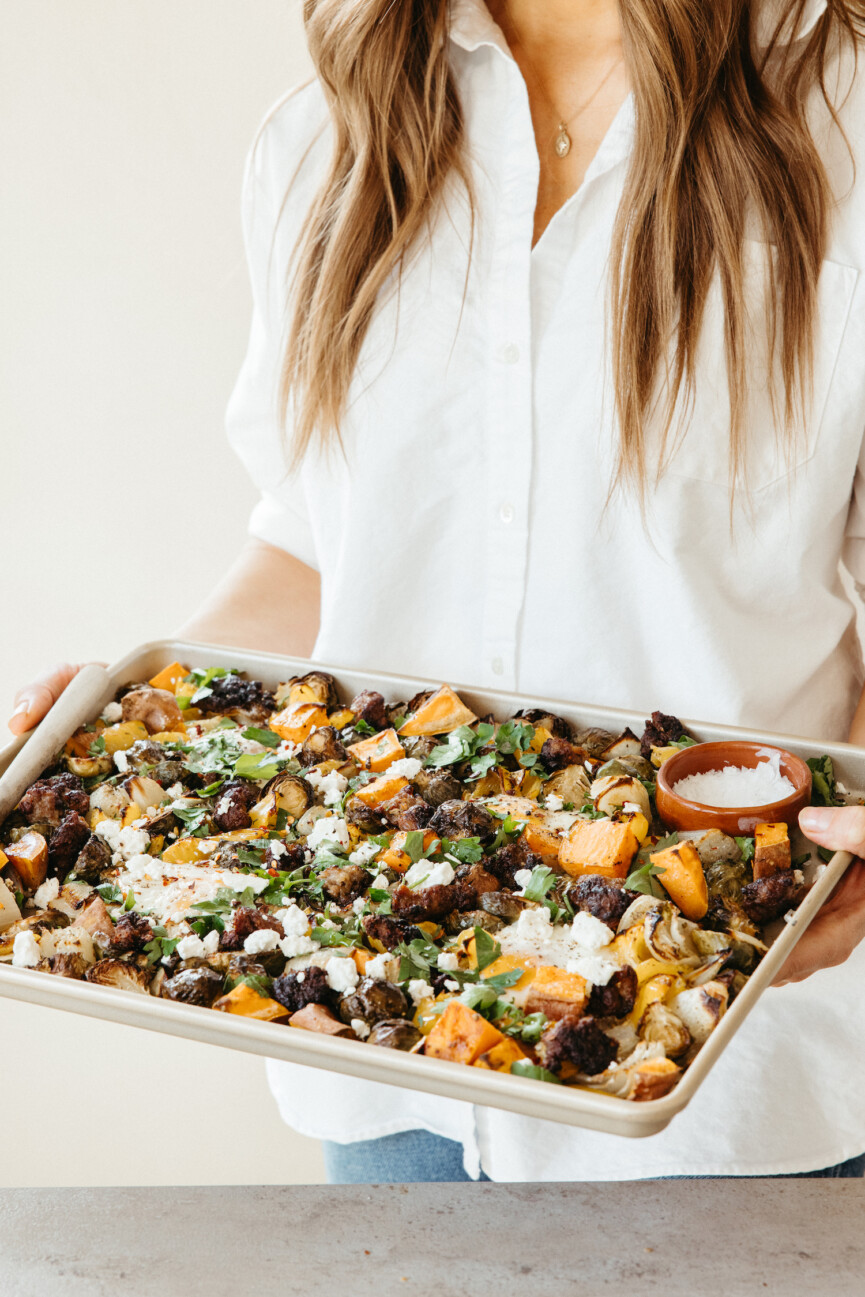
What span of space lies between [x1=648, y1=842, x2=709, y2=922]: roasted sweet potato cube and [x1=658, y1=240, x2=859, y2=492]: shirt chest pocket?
0.44 meters

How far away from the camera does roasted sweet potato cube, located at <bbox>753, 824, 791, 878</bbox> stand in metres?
0.91

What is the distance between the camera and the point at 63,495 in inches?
91.5

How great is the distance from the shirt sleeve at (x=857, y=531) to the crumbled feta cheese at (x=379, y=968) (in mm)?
693

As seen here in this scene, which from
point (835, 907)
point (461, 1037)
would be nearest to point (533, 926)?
point (461, 1037)

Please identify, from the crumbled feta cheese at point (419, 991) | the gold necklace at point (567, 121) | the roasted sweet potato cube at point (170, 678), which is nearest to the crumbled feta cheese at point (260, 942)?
the crumbled feta cheese at point (419, 991)

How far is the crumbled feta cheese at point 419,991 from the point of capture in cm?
83

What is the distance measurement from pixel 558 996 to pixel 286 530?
2.79 feet

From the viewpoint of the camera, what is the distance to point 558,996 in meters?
0.79

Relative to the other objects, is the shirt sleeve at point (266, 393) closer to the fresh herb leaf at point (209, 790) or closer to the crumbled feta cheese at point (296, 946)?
the fresh herb leaf at point (209, 790)

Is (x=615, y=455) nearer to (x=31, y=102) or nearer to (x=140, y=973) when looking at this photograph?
(x=140, y=973)

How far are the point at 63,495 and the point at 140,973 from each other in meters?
1.63

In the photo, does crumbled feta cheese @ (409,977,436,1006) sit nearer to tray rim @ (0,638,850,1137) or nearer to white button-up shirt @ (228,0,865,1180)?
tray rim @ (0,638,850,1137)

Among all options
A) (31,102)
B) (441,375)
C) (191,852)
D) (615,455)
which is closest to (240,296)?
(31,102)

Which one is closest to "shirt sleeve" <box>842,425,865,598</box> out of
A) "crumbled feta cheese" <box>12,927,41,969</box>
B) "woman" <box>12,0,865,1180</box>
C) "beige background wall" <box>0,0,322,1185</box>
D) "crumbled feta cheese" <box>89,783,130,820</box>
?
"woman" <box>12,0,865,1180</box>
